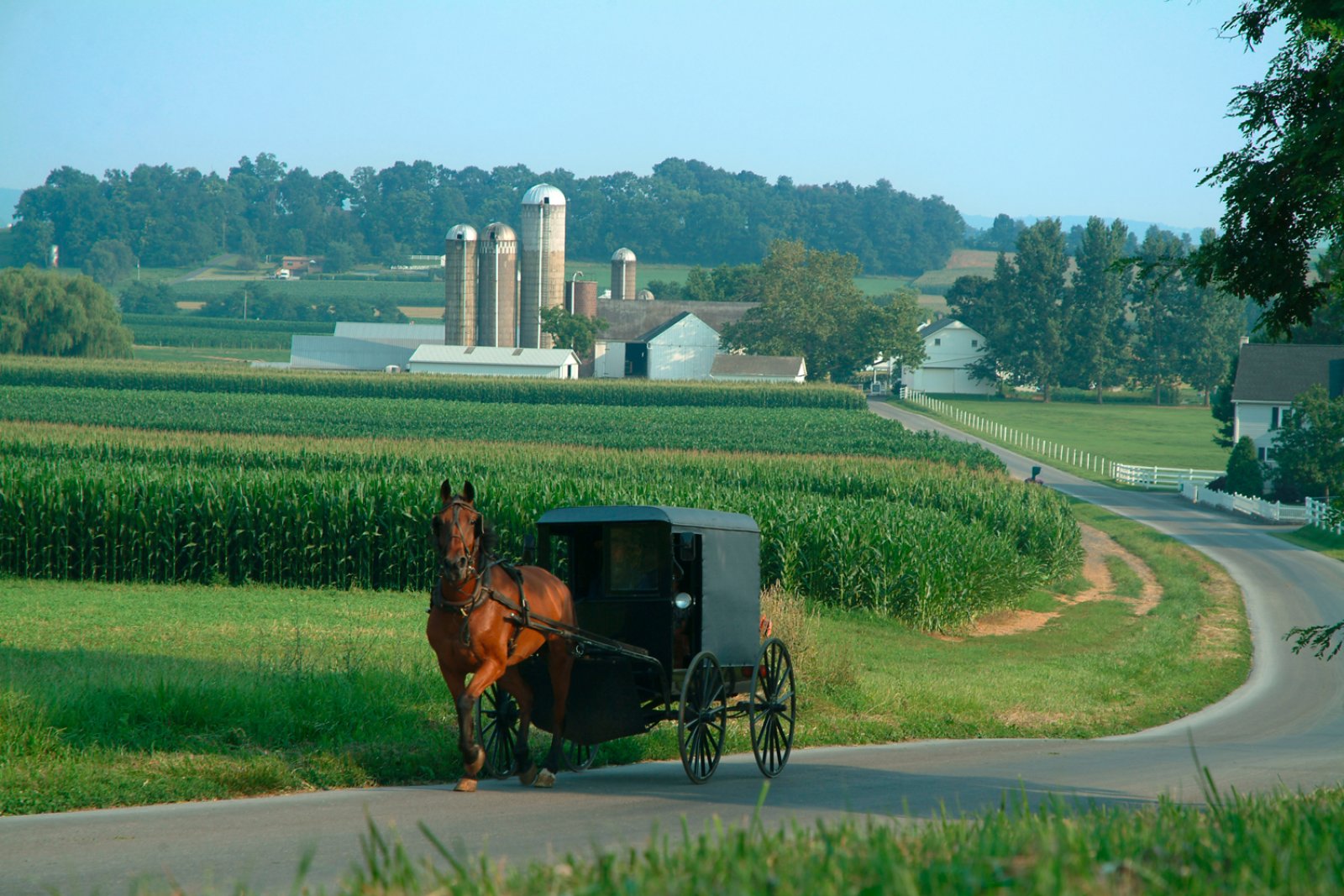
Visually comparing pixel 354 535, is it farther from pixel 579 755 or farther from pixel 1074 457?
pixel 1074 457

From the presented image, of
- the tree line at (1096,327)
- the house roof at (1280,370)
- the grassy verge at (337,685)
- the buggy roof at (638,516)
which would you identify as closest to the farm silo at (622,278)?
the tree line at (1096,327)

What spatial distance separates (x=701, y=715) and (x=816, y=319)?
11385 cm

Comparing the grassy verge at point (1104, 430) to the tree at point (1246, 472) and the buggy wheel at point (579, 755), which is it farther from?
the buggy wheel at point (579, 755)

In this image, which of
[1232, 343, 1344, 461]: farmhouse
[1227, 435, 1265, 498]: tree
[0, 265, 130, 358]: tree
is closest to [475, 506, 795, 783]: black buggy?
[1227, 435, 1265, 498]: tree

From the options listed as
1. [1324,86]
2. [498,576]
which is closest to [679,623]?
[498,576]

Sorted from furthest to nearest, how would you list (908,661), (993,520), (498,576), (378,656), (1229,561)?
1. (1229,561)
2. (993,520)
3. (908,661)
4. (378,656)
5. (498,576)

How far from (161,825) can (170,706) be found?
8.10ft

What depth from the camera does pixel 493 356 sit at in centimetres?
10919

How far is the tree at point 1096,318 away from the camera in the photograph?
370ft

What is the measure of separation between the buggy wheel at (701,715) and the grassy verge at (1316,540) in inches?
1373

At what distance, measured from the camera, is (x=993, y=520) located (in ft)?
110

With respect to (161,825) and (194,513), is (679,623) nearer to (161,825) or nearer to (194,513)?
(161,825)

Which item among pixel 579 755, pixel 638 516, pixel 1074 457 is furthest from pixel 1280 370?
pixel 638 516

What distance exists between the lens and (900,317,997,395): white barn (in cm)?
11962
